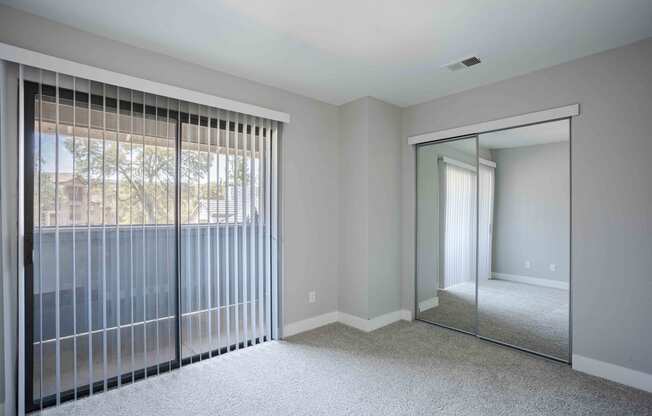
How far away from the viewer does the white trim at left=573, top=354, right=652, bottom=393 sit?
2.38 meters

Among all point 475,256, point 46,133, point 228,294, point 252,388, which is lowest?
point 252,388

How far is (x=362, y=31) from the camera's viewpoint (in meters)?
2.34

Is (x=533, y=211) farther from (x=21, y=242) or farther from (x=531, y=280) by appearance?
(x=21, y=242)

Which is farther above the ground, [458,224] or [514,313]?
[458,224]

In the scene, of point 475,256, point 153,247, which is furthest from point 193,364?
point 475,256

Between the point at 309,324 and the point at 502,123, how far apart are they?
2.84 metres

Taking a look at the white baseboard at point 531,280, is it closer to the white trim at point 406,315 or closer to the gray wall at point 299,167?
the white trim at point 406,315

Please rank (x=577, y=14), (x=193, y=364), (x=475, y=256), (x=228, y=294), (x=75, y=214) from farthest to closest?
(x=475, y=256) < (x=228, y=294) < (x=193, y=364) < (x=75, y=214) < (x=577, y=14)

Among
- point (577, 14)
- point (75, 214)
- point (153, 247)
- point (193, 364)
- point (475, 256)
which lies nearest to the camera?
point (577, 14)

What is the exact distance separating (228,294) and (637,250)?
3.26 meters

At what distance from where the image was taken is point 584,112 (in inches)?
106

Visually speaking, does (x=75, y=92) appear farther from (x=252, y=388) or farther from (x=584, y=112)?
(x=584, y=112)

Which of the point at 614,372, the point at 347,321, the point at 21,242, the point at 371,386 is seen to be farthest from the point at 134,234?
the point at 614,372

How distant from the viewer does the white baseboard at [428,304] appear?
12.5 feet
